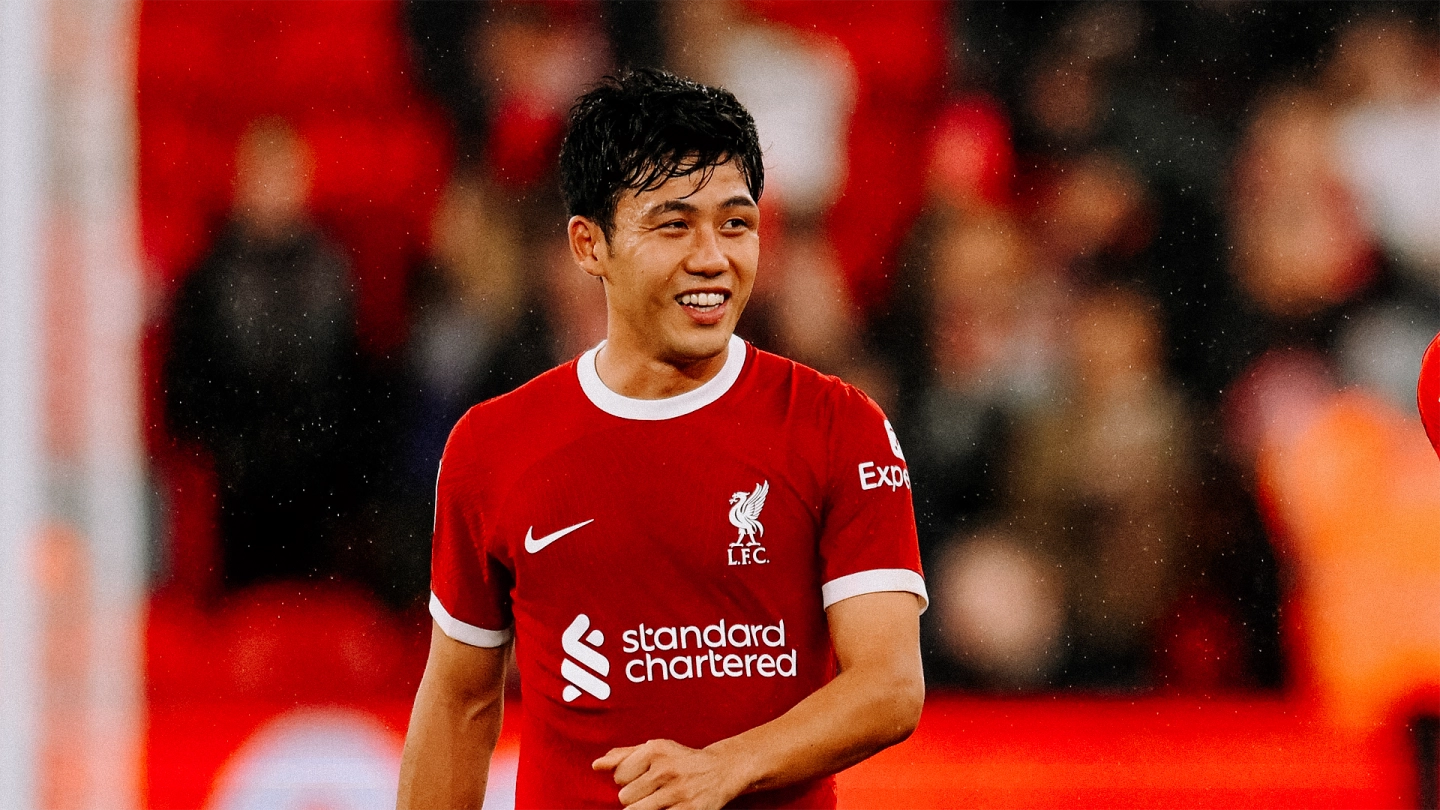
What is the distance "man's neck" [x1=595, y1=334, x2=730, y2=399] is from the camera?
1.62m

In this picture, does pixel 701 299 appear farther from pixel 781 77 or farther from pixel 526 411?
pixel 781 77

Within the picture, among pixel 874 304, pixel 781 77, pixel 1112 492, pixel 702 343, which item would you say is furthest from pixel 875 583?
pixel 781 77

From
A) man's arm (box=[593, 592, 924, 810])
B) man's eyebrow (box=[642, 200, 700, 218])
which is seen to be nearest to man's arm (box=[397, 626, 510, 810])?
man's arm (box=[593, 592, 924, 810])

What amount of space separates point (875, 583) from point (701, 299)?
33 centimetres

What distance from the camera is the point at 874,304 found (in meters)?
3.91

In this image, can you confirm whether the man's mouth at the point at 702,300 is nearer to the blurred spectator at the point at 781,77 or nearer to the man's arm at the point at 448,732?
the man's arm at the point at 448,732

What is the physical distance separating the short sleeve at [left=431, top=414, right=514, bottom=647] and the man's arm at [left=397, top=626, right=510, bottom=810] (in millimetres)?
21

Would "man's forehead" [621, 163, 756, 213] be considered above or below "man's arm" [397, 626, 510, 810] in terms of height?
above

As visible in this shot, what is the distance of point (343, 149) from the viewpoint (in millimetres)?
4098

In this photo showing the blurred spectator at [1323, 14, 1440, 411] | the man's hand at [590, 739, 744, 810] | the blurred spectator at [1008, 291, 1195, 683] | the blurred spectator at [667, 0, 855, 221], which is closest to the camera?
the man's hand at [590, 739, 744, 810]

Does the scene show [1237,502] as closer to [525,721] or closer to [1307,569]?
[1307,569]

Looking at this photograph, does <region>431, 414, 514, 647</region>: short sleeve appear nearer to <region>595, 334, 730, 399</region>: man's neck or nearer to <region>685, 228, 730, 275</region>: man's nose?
<region>595, 334, 730, 399</region>: man's neck

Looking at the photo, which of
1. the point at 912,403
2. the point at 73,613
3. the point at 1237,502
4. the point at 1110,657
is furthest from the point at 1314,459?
the point at 73,613

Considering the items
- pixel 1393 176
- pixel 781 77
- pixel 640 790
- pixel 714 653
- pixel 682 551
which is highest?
pixel 781 77
